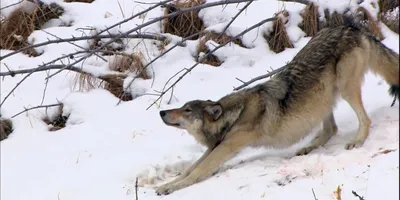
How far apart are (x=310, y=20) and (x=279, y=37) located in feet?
1.58

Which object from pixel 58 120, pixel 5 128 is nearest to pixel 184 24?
pixel 58 120

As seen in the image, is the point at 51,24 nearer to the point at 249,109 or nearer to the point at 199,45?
the point at 199,45

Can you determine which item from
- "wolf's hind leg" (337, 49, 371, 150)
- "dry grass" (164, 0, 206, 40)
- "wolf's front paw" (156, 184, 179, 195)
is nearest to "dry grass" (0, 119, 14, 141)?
"dry grass" (164, 0, 206, 40)

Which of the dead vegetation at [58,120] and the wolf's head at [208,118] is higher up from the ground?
the wolf's head at [208,118]

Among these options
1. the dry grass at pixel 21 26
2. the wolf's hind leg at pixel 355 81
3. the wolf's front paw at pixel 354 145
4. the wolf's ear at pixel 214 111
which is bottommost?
the dry grass at pixel 21 26

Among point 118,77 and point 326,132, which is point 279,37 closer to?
point 118,77

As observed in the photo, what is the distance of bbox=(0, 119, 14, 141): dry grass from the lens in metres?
7.92

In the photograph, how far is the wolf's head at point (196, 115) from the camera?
5.85 m

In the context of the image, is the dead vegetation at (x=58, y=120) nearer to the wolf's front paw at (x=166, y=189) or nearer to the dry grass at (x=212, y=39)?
the dry grass at (x=212, y=39)

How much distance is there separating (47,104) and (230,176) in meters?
3.73

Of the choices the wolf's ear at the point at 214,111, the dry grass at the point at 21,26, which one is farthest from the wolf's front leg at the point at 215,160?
the dry grass at the point at 21,26

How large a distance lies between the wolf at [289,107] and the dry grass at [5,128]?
10.00 ft

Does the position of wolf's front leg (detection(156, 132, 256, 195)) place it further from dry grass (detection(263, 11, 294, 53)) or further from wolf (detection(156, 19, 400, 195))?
dry grass (detection(263, 11, 294, 53))

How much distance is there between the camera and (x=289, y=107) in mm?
5820
